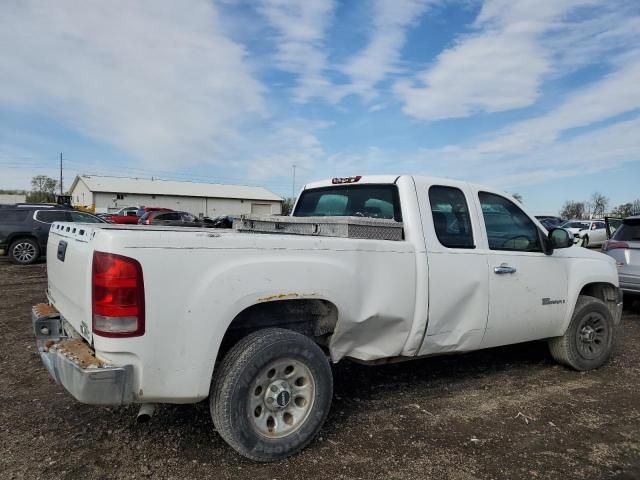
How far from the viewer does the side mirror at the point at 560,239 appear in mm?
4586

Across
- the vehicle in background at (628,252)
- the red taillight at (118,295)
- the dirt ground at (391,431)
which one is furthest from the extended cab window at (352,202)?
→ the vehicle in background at (628,252)

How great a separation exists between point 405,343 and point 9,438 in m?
2.86

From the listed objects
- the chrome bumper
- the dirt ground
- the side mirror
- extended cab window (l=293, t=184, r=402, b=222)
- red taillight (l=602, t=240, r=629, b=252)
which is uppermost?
extended cab window (l=293, t=184, r=402, b=222)

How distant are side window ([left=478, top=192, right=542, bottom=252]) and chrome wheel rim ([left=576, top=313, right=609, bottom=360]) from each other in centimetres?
112

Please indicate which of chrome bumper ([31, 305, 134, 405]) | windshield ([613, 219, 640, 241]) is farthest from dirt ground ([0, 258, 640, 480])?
windshield ([613, 219, 640, 241])

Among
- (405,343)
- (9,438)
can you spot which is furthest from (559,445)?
(9,438)

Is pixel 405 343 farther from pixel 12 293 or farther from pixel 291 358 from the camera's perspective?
pixel 12 293

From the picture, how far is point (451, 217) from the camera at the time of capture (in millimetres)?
4082

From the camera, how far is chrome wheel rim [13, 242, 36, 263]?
44.0ft

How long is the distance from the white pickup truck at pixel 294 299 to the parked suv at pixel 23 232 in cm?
1144

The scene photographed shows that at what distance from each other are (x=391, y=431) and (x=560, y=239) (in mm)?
2497

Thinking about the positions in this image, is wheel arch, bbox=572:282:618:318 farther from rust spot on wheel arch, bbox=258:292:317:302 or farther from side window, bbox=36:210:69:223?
side window, bbox=36:210:69:223

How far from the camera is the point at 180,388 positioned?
2.75 metres

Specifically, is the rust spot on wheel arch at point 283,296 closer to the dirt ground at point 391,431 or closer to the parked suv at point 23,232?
the dirt ground at point 391,431
